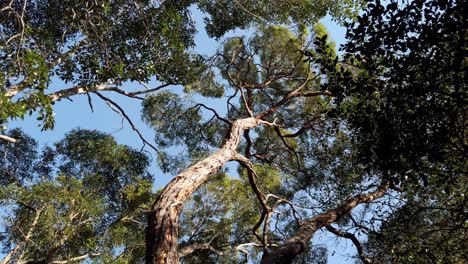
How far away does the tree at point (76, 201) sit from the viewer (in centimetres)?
881

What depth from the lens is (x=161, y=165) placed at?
11070 mm

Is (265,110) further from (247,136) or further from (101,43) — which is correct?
(101,43)

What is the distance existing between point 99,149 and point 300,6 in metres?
6.43

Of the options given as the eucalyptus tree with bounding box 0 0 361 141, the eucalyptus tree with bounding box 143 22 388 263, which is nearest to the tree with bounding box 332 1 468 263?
the eucalyptus tree with bounding box 0 0 361 141

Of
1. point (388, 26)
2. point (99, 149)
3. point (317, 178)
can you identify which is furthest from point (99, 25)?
point (317, 178)

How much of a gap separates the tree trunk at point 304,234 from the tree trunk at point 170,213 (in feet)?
4.09

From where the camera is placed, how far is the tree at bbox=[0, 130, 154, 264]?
8812 mm

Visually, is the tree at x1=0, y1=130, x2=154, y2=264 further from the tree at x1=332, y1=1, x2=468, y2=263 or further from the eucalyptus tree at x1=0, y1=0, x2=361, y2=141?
the tree at x1=332, y1=1, x2=468, y2=263

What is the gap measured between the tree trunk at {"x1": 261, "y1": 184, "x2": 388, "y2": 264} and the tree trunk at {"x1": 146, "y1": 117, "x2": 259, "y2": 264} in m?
1.25

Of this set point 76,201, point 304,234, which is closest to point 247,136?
point 304,234

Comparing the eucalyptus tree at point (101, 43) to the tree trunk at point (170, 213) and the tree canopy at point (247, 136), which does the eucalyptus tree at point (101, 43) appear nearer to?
the tree canopy at point (247, 136)

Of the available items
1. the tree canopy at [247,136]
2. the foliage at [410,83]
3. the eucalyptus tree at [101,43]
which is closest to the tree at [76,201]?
the tree canopy at [247,136]

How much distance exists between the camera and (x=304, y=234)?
5504 millimetres

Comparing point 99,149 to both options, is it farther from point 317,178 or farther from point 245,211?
point 317,178
